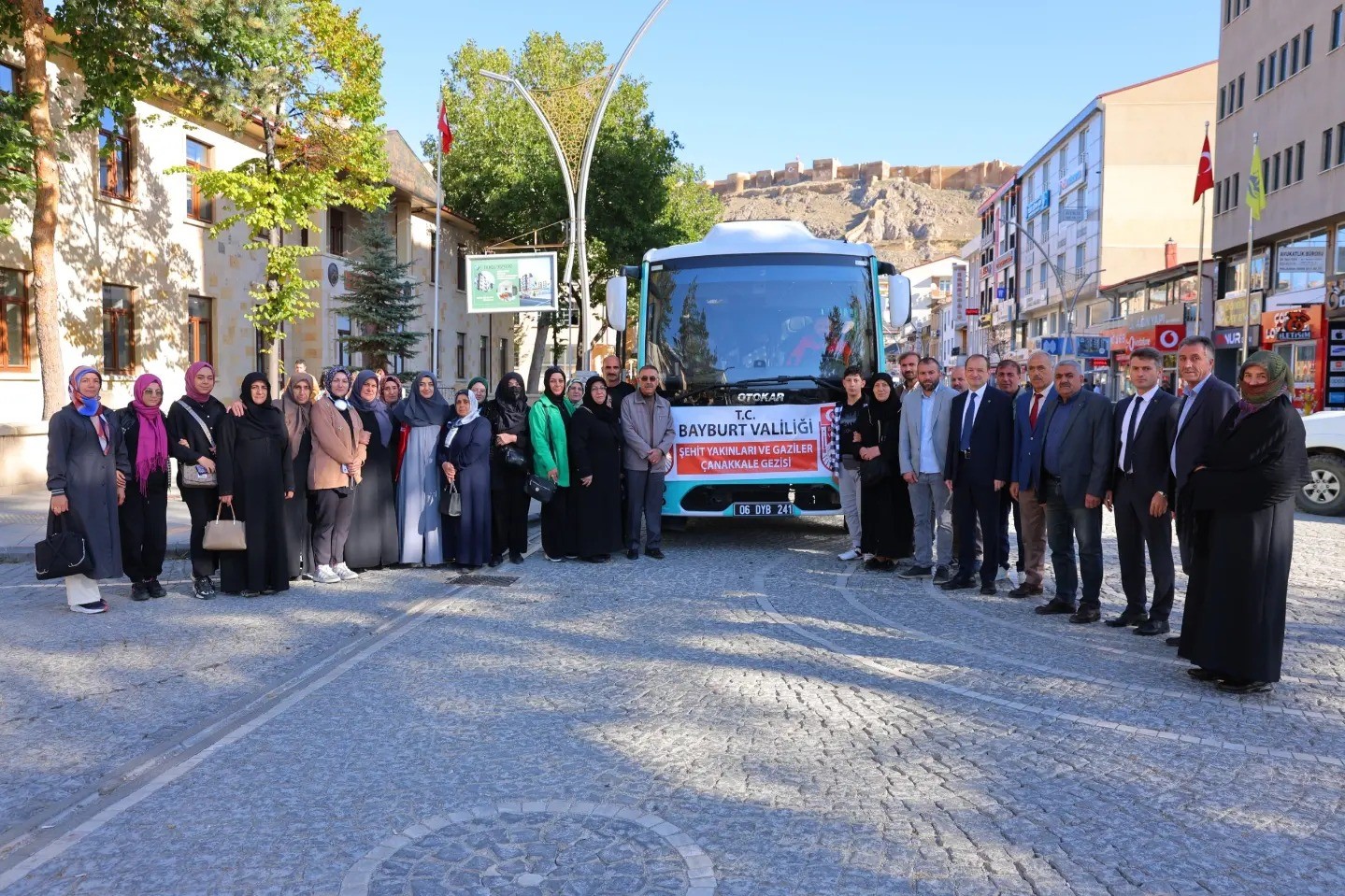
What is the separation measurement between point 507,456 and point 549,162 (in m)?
30.3

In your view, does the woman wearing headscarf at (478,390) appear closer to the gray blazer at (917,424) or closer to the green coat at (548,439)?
the green coat at (548,439)

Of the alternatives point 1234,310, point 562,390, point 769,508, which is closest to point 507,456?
point 562,390

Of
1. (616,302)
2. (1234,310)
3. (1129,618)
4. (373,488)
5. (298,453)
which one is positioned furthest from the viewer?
(1234,310)

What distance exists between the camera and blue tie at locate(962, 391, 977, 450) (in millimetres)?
8852

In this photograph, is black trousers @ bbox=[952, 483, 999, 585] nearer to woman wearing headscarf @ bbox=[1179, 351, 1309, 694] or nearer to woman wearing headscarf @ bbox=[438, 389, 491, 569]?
woman wearing headscarf @ bbox=[1179, 351, 1309, 694]

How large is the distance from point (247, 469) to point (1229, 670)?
7135mm

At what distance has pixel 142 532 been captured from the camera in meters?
8.73

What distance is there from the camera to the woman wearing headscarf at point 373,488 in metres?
9.90

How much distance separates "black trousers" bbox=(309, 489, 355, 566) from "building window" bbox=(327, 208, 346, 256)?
23.6m

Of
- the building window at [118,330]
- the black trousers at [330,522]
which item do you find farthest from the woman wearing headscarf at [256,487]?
the building window at [118,330]

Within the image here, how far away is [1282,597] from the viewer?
19.4 feet

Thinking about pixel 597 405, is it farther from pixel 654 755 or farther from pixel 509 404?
pixel 654 755

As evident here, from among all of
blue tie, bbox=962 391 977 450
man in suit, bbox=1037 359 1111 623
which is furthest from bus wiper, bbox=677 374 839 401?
man in suit, bbox=1037 359 1111 623

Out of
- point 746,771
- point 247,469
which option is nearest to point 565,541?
point 247,469
